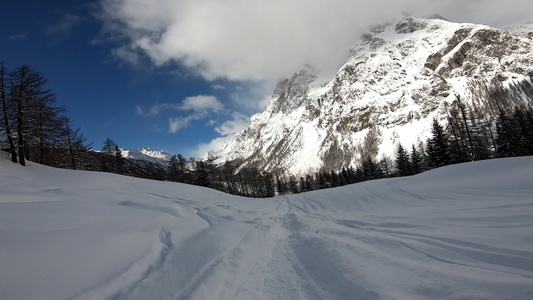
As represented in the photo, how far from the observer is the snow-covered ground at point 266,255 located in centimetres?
322

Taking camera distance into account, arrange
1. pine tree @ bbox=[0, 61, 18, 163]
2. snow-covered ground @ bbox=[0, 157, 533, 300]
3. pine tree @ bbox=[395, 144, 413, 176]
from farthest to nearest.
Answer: pine tree @ bbox=[395, 144, 413, 176]
pine tree @ bbox=[0, 61, 18, 163]
snow-covered ground @ bbox=[0, 157, 533, 300]

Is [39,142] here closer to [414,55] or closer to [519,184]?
[519,184]

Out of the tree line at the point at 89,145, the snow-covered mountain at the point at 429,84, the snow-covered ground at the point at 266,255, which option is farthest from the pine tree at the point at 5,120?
the snow-covered mountain at the point at 429,84

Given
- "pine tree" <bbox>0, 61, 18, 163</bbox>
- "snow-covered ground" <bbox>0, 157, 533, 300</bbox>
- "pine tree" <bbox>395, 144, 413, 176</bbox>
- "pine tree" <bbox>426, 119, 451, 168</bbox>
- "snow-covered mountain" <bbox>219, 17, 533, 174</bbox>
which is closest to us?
"snow-covered ground" <bbox>0, 157, 533, 300</bbox>

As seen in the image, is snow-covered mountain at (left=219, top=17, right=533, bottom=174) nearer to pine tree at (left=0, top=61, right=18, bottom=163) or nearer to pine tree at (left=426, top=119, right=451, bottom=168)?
pine tree at (left=426, top=119, right=451, bottom=168)

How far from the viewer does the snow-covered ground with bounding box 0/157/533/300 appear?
10.6ft

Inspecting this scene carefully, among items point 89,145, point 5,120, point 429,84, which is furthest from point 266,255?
point 429,84

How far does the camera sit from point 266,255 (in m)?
5.90

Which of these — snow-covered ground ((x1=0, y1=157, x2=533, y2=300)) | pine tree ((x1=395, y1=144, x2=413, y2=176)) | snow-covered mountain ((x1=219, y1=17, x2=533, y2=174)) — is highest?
snow-covered mountain ((x1=219, y1=17, x2=533, y2=174))

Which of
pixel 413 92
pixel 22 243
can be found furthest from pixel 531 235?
pixel 413 92

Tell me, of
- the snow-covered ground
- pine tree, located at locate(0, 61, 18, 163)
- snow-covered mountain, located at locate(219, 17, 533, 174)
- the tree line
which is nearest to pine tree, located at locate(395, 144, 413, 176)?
the tree line

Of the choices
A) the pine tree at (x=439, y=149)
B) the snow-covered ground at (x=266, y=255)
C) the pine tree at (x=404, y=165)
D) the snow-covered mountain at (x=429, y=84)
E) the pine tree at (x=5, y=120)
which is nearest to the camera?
the snow-covered ground at (x=266, y=255)

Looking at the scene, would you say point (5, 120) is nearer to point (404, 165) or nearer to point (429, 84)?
point (404, 165)

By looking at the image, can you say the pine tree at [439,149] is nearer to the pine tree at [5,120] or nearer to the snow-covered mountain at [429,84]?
the pine tree at [5,120]
